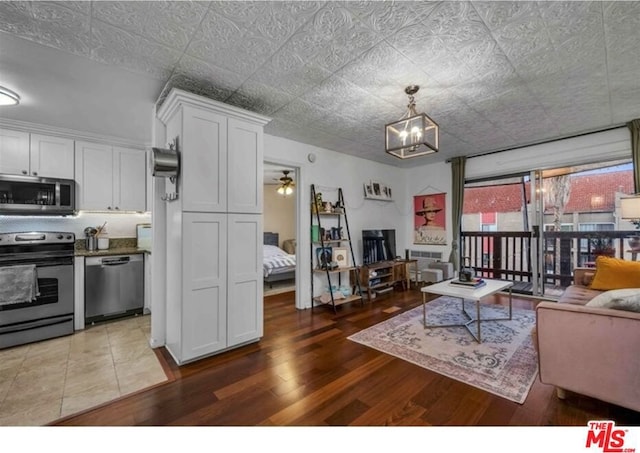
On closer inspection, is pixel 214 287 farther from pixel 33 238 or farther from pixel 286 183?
pixel 286 183

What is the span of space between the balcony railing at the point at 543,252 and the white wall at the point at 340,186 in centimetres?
144

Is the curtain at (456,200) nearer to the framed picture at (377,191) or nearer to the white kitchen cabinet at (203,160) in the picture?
the framed picture at (377,191)

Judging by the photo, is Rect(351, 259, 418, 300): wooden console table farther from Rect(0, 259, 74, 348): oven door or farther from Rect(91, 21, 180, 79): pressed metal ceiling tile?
Rect(0, 259, 74, 348): oven door

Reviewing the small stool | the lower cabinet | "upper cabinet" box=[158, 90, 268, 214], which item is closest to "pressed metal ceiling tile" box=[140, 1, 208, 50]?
"upper cabinet" box=[158, 90, 268, 214]

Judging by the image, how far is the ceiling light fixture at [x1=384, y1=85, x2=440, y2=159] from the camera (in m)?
2.25

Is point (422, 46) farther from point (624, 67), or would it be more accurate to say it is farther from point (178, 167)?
point (178, 167)

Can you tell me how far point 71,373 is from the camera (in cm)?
221

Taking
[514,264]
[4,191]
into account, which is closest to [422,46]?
[4,191]

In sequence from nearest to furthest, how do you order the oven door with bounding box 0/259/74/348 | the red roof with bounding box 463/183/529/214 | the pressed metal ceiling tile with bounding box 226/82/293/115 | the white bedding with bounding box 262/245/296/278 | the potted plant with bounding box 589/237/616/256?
1. the pressed metal ceiling tile with bounding box 226/82/293/115
2. the oven door with bounding box 0/259/74/348
3. the potted plant with bounding box 589/237/616/256
4. the red roof with bounding box 463/183/529/214
5. the white bedding with bounding box 262/245/296/278

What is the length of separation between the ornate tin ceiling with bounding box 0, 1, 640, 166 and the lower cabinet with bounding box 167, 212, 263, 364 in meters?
1.23

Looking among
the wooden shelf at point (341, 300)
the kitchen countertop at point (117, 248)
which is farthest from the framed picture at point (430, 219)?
the kitchen countertop at point (117, 248)

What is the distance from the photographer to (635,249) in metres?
3.54

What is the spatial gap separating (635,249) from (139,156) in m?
6.72

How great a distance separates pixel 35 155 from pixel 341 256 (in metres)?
3.96
